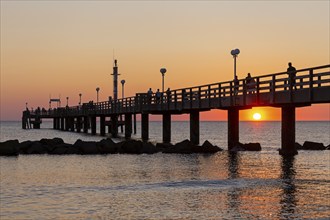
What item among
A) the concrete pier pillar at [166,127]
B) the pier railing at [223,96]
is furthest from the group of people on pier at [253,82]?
the concrete pier pillar at [166,127]

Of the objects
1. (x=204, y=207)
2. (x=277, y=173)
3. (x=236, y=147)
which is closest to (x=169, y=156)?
(x=236, y=147)

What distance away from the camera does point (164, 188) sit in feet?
76.2

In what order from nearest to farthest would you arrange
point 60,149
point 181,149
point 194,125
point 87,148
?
point 60,149 < point 87,148 < point 181,149 < point 194,125

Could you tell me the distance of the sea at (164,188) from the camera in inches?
714

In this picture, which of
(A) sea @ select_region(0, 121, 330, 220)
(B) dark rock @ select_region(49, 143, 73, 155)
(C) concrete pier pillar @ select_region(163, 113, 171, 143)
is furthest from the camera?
(C) concrete pier pillar @ select_region(163, 113, 171, 143)

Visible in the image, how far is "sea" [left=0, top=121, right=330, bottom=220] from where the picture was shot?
1814cm

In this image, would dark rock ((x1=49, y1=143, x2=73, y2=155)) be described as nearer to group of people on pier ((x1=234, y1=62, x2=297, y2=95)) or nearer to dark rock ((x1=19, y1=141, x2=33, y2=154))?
dark rock ((x1=19, y1=141, x2=33, y2=154))

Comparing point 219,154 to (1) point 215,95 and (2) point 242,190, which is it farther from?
(2) point 242,190

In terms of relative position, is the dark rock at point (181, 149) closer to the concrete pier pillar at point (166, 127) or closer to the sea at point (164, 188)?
the sea at point (164, 188)

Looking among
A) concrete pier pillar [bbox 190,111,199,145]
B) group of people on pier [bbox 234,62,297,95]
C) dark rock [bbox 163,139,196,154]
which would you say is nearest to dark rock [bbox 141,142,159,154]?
dark rock [bbox 163,139,196,154]

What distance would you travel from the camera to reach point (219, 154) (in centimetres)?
4119

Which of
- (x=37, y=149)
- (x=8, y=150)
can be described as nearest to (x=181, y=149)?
(x=37, y=149)

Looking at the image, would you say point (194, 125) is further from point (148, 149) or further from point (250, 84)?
point (250, 84)

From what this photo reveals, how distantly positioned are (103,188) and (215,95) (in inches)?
803
